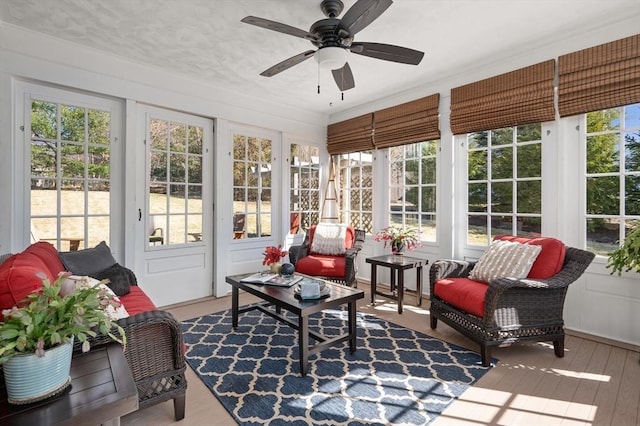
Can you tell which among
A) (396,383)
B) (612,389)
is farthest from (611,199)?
(396,383)

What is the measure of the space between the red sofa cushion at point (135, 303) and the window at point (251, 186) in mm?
1786

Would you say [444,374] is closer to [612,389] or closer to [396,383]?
[396,383]

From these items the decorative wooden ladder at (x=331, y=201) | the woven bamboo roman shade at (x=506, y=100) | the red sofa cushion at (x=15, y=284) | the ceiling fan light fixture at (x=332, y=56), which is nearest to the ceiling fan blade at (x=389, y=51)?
the ceiling fan light fixture at (x=332, y=56)

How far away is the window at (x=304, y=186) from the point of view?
4930 millimetres

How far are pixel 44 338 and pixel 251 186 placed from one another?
3.44 m

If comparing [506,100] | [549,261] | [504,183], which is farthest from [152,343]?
[506,100]

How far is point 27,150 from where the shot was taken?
2.86m

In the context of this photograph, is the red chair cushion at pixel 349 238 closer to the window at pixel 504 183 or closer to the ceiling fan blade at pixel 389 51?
the window at pixel 504 183

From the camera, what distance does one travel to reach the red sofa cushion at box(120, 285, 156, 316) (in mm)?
2171

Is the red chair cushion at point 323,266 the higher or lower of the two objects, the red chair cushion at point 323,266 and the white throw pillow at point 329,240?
the lower

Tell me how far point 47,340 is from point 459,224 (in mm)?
3709

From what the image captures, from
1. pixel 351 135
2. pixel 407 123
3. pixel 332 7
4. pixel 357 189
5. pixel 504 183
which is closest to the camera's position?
pixel 332 7

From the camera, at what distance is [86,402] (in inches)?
41.7

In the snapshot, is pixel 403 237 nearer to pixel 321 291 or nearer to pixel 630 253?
pixel 321 291
